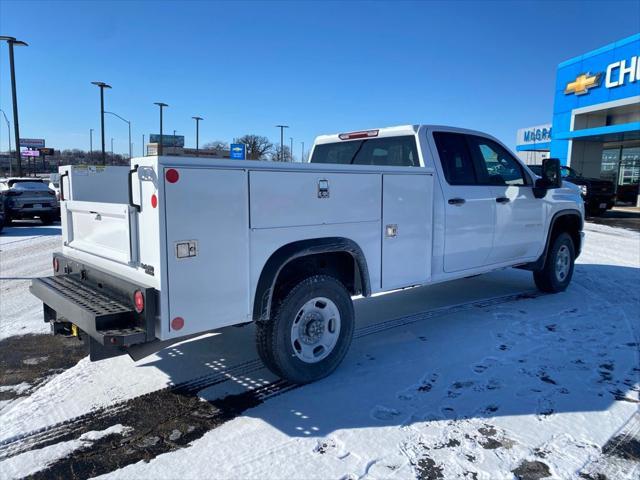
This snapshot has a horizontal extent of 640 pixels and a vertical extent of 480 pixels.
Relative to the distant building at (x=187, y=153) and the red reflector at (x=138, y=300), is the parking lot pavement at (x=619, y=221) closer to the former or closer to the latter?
the distant building at (x=187, y=153)

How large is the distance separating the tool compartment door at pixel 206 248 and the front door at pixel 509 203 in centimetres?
326

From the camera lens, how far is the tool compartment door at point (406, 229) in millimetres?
4500

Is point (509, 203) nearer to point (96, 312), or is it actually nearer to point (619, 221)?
point (96, 312)

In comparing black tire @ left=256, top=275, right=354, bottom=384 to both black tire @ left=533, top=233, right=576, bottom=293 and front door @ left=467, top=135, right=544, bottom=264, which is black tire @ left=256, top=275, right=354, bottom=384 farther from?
black tire @ left=533, top=233, right=576, bottom=293

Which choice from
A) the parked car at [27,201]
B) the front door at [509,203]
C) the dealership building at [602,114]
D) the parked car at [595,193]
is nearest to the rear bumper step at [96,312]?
the front door at [509,203]

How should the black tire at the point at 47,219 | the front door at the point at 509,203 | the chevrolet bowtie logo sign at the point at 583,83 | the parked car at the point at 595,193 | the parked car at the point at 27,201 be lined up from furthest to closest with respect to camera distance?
the chevrolet bowtie logo sign at the point at 583,83
the parked car at the point at 595,193
the black tire at the point at 47,219
the parked car at the point at 27,201
the front door at the point at 509,203

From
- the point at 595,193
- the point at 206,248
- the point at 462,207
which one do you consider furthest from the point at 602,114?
the point at 206,248

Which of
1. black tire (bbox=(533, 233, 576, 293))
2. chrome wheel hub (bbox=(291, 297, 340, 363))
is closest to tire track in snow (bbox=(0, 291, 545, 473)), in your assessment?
chrome wheel hub (bbox=(291, 297, 340, 363))

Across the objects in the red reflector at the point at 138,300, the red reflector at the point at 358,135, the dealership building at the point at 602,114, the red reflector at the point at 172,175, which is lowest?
the red reflector at the point at 138,300

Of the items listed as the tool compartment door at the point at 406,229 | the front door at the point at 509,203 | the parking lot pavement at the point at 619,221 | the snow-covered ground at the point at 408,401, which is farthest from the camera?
the parking lot pavement at the point at 619,221

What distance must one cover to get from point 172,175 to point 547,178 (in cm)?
507

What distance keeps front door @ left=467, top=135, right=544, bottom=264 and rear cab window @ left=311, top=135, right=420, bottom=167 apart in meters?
0.87

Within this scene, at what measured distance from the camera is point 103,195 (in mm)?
4719

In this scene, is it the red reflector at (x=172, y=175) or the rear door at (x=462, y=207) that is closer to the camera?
the red reflector at (x=172, y=175)
